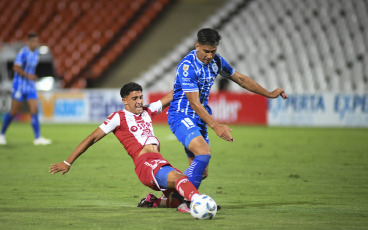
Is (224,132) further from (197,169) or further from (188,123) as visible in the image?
A: (188,123)

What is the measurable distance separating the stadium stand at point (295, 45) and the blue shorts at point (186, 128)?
48.8 ft

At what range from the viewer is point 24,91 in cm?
1309

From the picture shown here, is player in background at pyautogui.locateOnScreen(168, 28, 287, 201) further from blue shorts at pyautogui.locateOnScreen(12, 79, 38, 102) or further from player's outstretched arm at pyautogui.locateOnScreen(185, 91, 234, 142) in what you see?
blue shorts at pyautogui.locateOnScreen(12, 79, 38, 102)

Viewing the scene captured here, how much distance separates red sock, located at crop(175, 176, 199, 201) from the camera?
5.41 meters

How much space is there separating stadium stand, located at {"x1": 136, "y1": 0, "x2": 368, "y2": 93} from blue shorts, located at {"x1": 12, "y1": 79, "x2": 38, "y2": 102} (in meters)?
10.4

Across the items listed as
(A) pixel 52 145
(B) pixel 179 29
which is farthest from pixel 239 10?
(A) pixel 52 145

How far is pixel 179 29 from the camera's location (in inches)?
1024

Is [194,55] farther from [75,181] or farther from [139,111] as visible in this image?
[75,181]

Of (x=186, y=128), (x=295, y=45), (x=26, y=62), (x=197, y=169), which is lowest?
(x=197, y=169)

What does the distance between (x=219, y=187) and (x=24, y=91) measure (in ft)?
22.3

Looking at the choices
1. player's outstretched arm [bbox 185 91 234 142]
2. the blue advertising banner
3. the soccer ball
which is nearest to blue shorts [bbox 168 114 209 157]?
player's outstretched arm [bbox 185 91 234 142]

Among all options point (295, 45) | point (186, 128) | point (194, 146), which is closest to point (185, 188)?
point (194, 146)

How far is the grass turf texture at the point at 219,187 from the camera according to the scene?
527 centimetres

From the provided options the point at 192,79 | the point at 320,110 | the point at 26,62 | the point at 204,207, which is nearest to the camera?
the point at 204,207
